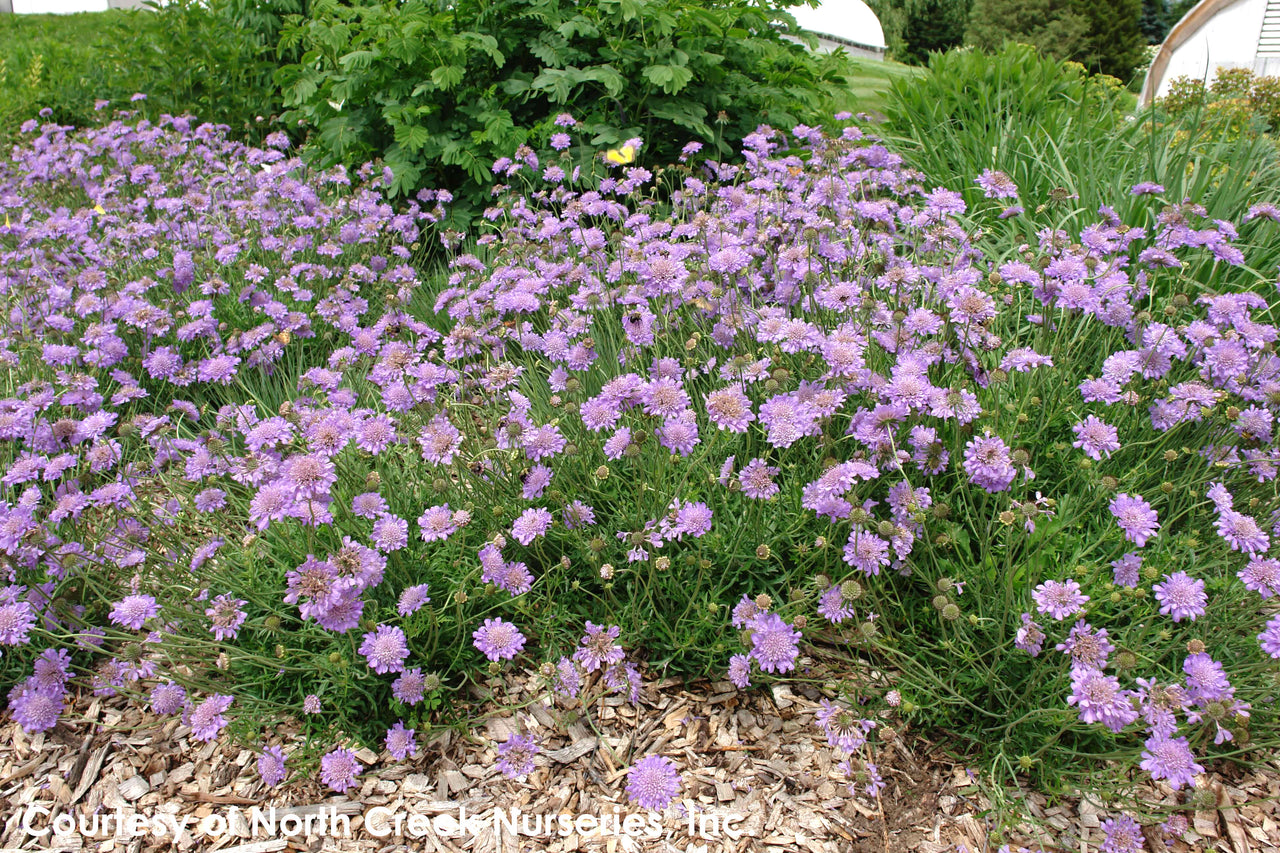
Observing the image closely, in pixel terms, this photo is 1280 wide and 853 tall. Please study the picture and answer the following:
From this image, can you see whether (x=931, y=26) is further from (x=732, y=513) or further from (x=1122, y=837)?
(x=1122, y=837)

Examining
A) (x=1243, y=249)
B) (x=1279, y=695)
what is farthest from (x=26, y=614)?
(x=1243, y=249)

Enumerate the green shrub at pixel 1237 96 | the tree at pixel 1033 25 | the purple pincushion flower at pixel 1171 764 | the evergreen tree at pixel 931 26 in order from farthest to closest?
the evergreen tree at pixel 931 26, the tree at pixel 1033 25, the green shrub at pixel 1237 96, the purple pincushion flower at pixel 1171 764

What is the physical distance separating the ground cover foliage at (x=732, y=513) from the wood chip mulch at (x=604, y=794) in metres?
0.10

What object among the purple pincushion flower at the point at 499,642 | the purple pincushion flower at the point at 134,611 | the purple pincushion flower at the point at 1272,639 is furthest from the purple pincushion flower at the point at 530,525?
the purple pincushion flower at the point at 1272,639

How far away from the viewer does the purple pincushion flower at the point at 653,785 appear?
202 cm

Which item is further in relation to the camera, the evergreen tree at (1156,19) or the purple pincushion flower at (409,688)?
the evergreen tree at (1156,19)

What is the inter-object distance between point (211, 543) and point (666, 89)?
3.62m

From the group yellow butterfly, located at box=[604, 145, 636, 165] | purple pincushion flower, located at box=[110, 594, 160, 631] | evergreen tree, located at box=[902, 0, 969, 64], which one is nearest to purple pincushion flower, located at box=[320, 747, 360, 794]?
purple pincushion flower, located at box=[110, 594, 160, 631]

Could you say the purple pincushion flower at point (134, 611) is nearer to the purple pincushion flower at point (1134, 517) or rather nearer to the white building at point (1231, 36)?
the purple pincushion flower at point (1134, 517)

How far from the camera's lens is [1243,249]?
3830mm

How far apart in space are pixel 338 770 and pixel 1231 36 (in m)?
20.1

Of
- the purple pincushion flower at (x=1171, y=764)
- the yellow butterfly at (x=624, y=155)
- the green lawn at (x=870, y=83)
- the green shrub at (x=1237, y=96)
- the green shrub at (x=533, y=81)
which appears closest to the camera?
the purple pincushion flower at (x=1171, y=764)

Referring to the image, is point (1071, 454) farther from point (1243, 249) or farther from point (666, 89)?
point (666, 89)

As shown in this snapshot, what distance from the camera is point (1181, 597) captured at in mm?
2023
